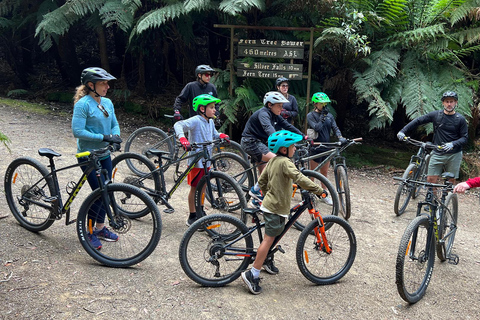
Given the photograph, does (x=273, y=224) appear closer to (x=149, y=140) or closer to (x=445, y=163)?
(x=445, y=163)

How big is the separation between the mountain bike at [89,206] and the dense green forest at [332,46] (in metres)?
4.39

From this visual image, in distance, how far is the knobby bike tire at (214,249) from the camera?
4180 mm

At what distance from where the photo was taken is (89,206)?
445 centimetres

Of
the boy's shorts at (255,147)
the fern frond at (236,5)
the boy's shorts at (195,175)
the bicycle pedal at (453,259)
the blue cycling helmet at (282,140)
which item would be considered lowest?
the bicycle pedal at (453,259)

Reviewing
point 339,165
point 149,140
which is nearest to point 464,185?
point 339,165

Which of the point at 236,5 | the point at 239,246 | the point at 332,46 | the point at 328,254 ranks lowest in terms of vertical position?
the point at 328,254

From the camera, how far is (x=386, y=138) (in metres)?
10.4

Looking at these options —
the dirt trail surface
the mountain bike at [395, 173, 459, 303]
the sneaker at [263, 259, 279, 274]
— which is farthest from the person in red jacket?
the sneaker at [263, 259, 279, 274]

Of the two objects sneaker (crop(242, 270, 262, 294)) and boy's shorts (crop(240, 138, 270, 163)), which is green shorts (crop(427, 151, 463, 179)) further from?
sneaker (crop(242, 270, 262, 294))

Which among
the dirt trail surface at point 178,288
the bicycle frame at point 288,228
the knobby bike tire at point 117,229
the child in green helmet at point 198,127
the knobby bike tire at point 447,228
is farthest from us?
the child in green helmet at point 198,127

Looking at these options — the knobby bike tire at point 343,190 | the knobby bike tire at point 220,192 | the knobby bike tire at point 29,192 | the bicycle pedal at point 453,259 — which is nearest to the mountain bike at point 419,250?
the bicycle pedal at point 453,259

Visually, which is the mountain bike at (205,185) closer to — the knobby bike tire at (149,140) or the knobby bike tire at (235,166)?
the knobby bike tire at (235,166)

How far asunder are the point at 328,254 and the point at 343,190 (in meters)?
2.05

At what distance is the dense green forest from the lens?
8.44 meters
